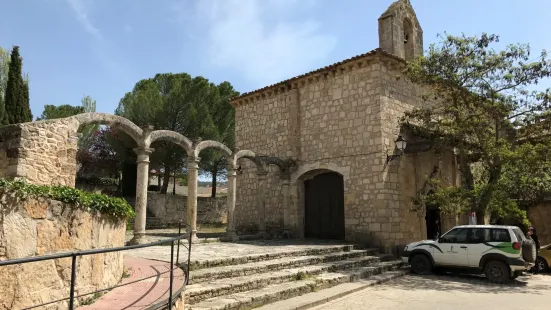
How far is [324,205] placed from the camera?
14227 millimetres

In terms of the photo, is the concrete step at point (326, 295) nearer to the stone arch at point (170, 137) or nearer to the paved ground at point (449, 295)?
the paved ground at point (449, 295)

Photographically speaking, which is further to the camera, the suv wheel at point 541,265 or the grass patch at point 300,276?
the suv wheel at point 541,265

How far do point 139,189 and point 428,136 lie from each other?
9.20 metres

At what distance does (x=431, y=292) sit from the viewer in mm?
8156

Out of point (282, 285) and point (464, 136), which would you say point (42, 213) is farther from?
point (464, 136)

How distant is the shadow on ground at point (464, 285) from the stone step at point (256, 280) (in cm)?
123

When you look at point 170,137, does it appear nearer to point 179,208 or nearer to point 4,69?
point 179,208

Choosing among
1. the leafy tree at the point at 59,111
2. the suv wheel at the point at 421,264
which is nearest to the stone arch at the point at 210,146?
the suv wheel at the point at 421,264

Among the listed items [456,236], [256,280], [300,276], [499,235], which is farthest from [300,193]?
[256,280]

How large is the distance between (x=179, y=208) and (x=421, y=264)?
16.6m

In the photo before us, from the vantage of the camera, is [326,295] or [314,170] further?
[314,170]

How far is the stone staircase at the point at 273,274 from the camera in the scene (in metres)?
6.26

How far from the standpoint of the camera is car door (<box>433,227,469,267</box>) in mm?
9656

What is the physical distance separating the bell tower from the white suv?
22.9ft
